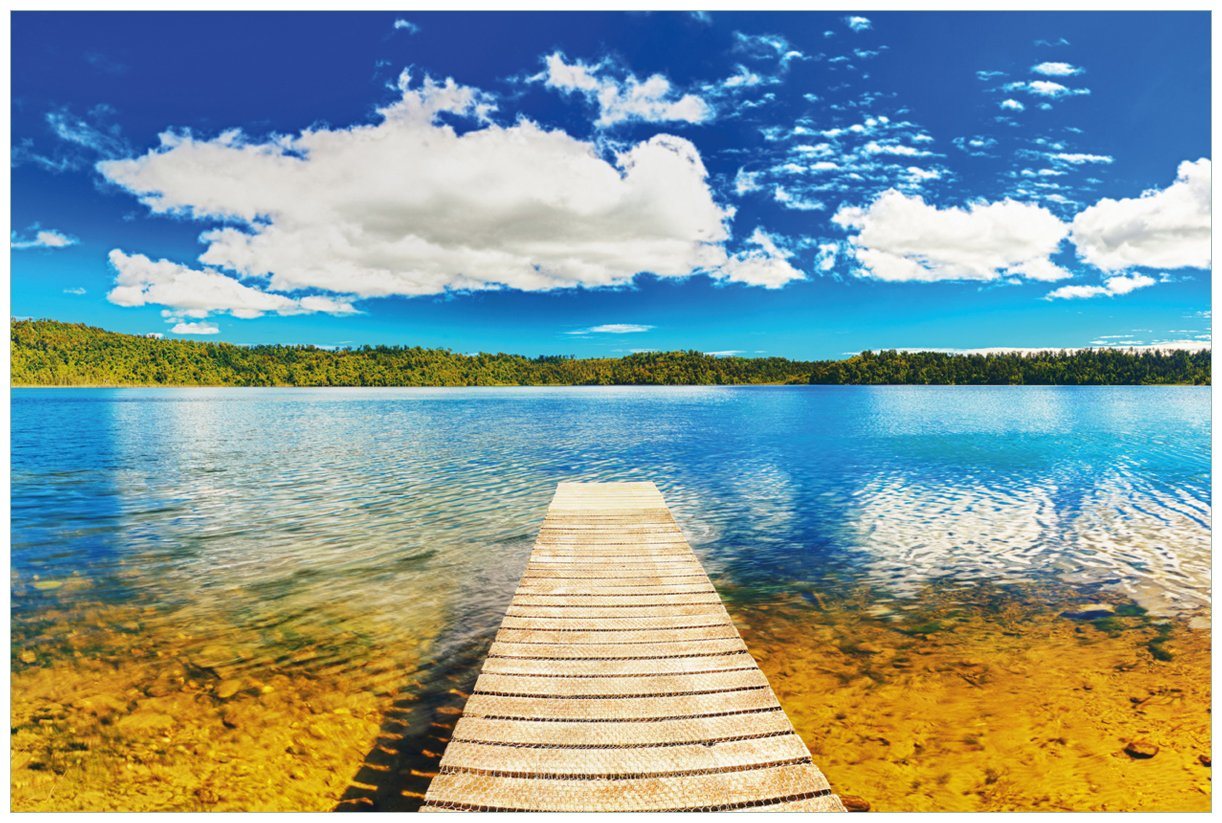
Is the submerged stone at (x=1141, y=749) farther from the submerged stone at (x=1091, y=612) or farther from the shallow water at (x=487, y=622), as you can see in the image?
the submerged stone at (x=1091, y=612)

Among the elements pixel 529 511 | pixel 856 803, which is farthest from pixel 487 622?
pixel 529 511

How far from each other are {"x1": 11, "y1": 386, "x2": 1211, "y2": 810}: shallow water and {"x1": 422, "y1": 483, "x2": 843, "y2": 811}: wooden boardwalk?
146 cm

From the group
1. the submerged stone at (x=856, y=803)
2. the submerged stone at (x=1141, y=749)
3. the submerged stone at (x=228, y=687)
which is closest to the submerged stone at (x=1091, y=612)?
the submerged stone at (x=1141, y=749)

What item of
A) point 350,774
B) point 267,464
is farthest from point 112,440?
point 350,774

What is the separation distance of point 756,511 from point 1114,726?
38.7 feet

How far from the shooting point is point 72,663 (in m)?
8.92

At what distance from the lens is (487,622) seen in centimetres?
1026

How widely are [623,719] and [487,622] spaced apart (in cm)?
522

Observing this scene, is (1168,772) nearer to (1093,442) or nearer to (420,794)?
(420,794)

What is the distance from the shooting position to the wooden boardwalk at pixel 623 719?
470 centimetres

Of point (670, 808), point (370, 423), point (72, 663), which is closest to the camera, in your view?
point (670, 808)

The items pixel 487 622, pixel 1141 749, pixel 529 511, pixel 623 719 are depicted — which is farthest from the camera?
pixel 529 511

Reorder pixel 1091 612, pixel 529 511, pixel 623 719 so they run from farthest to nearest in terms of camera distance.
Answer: pixel 529 511, pixel 1091 612, pixel 623 719

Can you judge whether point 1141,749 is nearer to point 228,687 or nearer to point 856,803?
point 856,803
